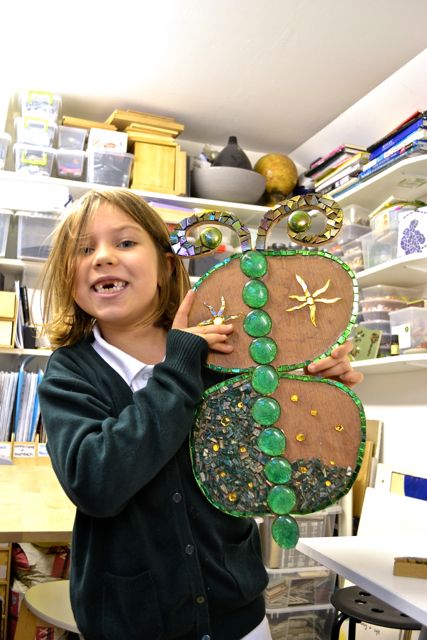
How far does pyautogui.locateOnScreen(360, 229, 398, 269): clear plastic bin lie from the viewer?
2.41 m

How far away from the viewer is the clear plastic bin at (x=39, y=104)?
2.70 meters

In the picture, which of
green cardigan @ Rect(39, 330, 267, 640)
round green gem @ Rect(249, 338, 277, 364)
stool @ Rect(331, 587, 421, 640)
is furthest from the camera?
stool @ Rect(331, 587, 421, 640)

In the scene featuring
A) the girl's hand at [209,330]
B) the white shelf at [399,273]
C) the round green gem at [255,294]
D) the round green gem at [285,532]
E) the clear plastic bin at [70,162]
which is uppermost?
the clear plastic bin at [70,162]

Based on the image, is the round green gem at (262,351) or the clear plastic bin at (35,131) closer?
the round green gem at (262,351)

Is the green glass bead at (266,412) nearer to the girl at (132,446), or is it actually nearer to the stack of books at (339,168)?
the girl at (132,446)

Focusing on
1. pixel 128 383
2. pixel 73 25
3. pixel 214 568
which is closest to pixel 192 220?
pixel 128 383

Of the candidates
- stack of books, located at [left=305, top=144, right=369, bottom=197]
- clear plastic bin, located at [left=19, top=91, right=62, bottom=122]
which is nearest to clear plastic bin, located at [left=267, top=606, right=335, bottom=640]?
stack of books, located at [left=305, top=144, right=369, bottom=197]

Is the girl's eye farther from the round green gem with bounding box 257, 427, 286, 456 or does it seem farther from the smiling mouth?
the round green gem with bounding box 257, 427, 286, 456

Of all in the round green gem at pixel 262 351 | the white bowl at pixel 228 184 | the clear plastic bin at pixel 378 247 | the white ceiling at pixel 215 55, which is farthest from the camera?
the white bowl at pixel 228 184

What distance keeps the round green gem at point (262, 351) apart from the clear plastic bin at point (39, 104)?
2252 mm

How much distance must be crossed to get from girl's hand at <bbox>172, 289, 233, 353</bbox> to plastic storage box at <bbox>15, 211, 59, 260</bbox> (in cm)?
193

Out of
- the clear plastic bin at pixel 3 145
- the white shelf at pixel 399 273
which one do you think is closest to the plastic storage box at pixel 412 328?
the white shelf at pixel 399 273

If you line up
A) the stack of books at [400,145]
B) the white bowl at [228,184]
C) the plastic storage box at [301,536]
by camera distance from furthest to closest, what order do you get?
the white bowl at [228,184]
the plastic storage box at [301,536]
the stack of books at [400,145]

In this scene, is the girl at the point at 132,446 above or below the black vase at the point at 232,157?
below
